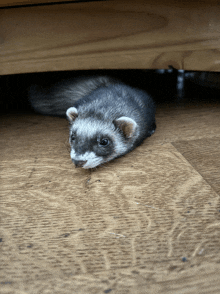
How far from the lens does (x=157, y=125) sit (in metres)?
1.62

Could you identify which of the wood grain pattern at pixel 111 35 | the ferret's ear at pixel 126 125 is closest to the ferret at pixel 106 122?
the ferret's ear at pixel 126 125

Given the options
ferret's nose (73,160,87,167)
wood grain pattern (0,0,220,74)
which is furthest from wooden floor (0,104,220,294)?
wood grain pattern (0,0,220,74)

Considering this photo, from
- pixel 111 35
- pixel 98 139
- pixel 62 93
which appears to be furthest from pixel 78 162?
pixel 62 93

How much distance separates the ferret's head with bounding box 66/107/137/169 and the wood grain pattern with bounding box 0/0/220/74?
1.19 ft

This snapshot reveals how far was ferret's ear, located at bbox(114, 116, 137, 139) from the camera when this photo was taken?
1.25m

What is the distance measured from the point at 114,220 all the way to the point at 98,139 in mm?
475

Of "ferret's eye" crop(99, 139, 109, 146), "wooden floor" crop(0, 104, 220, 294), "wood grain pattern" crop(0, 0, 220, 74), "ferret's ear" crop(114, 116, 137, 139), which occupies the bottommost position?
"wooden floor" crop(0, 104, 220, 294)

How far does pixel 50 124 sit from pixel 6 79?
3.20 feet

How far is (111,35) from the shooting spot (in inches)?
53.3

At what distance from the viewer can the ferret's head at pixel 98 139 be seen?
1.12m

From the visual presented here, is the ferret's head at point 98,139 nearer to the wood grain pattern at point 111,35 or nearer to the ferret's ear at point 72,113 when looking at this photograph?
the ferret's ear at point 72,113

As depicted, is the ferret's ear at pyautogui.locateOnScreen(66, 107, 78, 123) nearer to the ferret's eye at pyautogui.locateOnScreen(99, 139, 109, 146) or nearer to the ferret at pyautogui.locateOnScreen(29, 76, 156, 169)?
the ferret at pyautogui.locateOnScreen(29, 76, 156, 169)

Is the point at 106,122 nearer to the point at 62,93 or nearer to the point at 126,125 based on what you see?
the point at 126,125

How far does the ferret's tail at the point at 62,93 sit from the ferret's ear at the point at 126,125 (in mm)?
511
